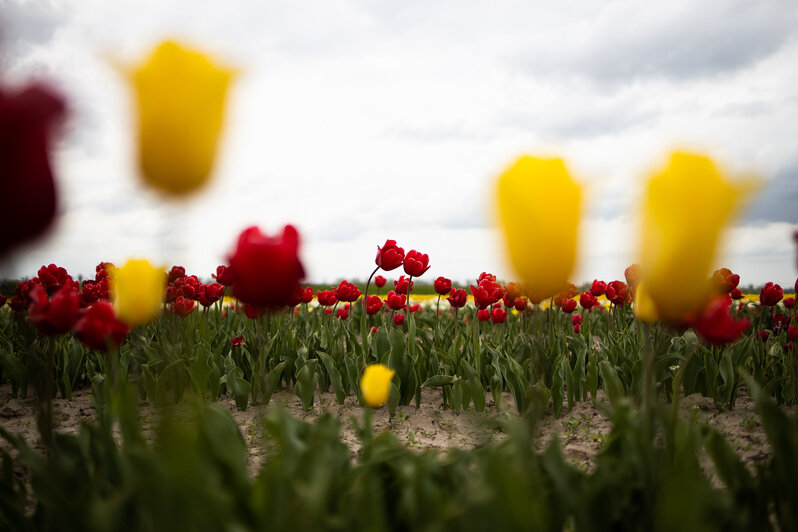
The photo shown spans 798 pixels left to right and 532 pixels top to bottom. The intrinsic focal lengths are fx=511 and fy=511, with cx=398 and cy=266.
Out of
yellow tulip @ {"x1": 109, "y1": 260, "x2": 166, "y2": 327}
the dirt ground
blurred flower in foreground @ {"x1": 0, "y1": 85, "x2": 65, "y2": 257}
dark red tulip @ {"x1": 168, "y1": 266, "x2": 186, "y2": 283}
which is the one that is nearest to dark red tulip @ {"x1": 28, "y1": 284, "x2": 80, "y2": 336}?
yellow tulip @ {"x1": 109, "y1": 260, "x2": 166, "y2": 327}

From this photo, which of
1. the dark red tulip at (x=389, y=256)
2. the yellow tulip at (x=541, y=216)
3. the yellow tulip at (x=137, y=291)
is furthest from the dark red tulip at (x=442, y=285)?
the yellow tulip at (x=541, y=216)

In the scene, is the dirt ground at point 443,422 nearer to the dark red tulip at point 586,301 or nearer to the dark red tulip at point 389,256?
the dark red tulip at point 389,256

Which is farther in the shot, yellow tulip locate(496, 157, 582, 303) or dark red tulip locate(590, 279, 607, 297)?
dark red tulip locate(590, 279, 607, 297)

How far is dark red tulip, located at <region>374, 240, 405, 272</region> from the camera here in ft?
11.7

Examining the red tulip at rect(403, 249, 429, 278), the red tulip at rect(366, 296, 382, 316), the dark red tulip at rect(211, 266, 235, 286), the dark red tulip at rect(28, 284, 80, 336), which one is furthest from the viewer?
the red tulip at rect(366, 296, 382, 316)

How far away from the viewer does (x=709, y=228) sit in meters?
1.23

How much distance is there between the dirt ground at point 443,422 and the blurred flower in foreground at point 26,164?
70.1 inches

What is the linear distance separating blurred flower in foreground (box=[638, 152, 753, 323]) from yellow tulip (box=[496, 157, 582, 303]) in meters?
0.18

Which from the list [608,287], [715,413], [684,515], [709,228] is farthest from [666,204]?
[608,287]

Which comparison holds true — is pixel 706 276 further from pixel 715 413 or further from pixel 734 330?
pixel 715 413

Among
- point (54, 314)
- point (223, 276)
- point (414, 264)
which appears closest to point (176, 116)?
point (54, 314)

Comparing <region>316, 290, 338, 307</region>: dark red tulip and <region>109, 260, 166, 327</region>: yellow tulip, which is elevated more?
<region>109, 260, 166, 327</region>: yellow tulip

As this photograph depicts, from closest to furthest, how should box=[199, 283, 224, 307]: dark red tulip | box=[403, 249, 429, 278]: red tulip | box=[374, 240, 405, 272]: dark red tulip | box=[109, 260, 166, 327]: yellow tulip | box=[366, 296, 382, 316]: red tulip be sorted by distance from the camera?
1. box=[109, 260, 166, 327]: yellow tulip
2. box=[374, 240, 405, 272]: dark red tulip
3. box=[403, 249, 429, 278]: red tulip
4. box=[199, 283, 224, 307]: dark red tulip
5. box=[366, 296, 382, 316]: red tulip

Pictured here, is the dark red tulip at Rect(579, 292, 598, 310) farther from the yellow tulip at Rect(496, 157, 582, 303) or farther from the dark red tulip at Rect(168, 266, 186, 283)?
the yellow tulip at Rect(496, 157, 582, 303)
